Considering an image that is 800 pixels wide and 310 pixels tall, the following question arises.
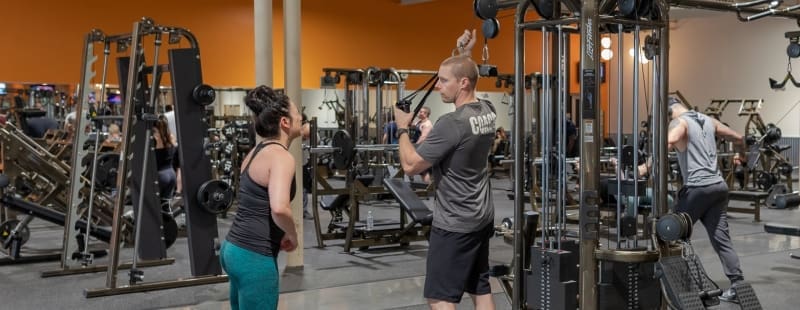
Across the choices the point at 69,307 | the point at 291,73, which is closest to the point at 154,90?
the point at 291,73

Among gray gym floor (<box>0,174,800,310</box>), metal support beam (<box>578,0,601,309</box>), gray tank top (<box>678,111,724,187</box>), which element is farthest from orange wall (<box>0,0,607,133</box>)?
metal support beam (<box>578,0,601,309</box>)

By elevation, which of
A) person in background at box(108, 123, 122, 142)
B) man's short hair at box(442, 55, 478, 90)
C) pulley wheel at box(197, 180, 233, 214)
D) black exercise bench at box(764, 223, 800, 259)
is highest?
man's short hair at box(442, 55, 478, 90)

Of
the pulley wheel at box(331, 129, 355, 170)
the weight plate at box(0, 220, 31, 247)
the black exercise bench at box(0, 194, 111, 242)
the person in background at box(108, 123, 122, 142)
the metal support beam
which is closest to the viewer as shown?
the metal support beam

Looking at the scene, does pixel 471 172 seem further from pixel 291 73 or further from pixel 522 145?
pixel 291 73

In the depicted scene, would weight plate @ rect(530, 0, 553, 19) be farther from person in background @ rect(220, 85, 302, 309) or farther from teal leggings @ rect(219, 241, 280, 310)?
teal leggings @ rect(219, 241, 280, 310)

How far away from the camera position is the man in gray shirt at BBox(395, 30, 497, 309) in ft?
11.3

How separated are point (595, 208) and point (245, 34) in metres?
11.9

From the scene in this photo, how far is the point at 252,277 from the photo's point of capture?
115 inches

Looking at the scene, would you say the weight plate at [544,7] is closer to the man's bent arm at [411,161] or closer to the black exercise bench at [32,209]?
the man's bent arm at [411,161]

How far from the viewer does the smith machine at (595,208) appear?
3.24 metres

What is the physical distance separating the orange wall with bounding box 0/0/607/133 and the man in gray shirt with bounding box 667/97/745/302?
948 cm

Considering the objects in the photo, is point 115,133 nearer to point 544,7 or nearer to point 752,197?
point 752,197

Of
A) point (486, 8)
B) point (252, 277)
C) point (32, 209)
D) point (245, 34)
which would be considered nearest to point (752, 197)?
point (486, 8)

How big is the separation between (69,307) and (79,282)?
33.2 inches
